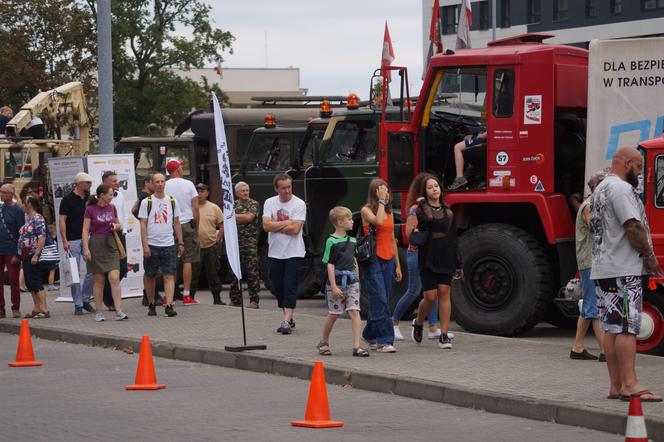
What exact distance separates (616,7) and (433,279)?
176ft

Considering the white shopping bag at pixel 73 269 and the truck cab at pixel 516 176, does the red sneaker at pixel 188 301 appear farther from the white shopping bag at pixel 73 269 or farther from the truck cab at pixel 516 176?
the truck cab at pixel 516 176

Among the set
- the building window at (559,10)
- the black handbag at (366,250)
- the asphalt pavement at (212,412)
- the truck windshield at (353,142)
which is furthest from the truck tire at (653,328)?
the building window at (559,10)

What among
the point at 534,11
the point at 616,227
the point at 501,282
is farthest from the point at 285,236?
the point at 534,11

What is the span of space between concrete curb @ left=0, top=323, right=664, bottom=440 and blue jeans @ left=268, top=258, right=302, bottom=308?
1555 mm

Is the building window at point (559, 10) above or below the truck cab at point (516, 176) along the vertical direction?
above

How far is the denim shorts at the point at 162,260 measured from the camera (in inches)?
700

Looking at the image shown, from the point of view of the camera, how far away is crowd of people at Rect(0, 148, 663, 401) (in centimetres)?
1023

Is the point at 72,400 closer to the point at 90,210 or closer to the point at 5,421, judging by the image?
the point at 5,421

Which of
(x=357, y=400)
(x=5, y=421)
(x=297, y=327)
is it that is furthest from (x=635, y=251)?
(x=297, y=327)

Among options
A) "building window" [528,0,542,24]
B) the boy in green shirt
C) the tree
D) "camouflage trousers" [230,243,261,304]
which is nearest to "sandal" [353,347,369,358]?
the boy in green shirt

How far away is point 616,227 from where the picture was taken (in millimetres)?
10250

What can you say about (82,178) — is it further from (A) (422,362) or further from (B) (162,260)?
(A) (422,362)

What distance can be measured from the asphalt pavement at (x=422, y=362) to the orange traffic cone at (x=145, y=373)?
1494mm

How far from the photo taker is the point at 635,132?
A: 1456cm
